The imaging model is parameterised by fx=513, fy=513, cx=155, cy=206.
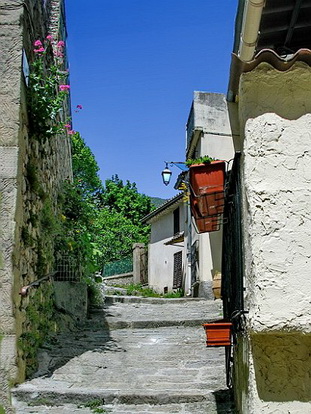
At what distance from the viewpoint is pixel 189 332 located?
25.5 feet

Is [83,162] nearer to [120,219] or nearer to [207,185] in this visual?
[120,219]

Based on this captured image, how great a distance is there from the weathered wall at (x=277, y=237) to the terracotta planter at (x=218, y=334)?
2.47 feet

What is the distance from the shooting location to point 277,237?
263 cm

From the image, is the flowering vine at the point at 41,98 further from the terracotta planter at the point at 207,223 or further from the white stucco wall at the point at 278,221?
the white stucco wall at the point at 278,221

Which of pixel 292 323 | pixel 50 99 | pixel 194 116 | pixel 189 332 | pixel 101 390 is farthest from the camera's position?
pixel 194 116

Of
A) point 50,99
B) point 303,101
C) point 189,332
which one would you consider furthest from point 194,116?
point 303,101

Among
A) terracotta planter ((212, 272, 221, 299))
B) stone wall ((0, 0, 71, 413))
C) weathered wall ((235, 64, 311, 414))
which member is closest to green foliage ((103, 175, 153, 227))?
terracotta planter ((212, 272, 221, 299))

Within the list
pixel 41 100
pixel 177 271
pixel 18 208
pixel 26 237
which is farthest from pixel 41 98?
pixel 177 271

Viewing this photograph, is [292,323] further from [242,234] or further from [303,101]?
[303,101]

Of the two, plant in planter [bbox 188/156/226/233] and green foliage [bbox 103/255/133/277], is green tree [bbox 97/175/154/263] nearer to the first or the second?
green foliage [bbox 103/255/133/277]

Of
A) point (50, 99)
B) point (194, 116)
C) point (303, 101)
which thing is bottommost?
point (303, 101)

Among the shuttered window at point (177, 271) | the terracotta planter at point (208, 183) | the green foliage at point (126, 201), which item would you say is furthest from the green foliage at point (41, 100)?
the green foliage at point (126, 201)

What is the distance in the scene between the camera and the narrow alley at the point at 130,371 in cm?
465

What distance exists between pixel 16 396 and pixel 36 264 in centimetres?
191
